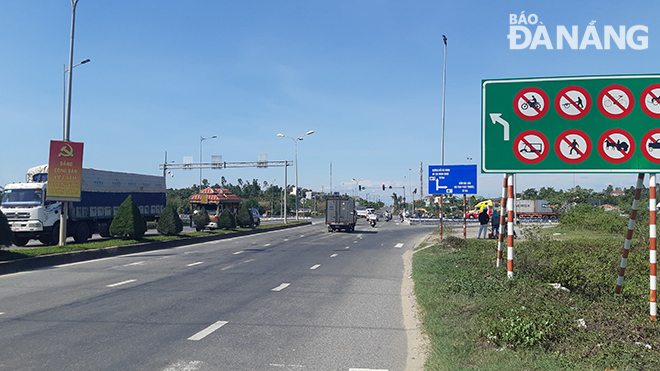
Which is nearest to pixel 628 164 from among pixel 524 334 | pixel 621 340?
pixel 621 340

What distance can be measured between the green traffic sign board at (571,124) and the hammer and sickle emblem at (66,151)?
16635 mm

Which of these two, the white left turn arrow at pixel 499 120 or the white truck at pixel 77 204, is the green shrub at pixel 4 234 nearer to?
the white truck at pixel 77 204

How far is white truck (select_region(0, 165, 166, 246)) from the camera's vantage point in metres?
23.1

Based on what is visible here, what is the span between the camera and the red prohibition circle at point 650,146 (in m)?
8.40

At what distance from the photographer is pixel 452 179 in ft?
110

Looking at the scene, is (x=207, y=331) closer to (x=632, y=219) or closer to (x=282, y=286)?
(x=282, y=286)

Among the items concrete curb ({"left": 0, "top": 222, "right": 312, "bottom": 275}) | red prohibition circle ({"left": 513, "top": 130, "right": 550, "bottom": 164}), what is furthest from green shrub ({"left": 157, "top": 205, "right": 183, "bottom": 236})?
red prohibition circle ({"left": 513, "top": 130, "right": 550, "bottom": 164})

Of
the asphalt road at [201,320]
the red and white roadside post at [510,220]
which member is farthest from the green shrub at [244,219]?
the red and white roadside post at [510,220]

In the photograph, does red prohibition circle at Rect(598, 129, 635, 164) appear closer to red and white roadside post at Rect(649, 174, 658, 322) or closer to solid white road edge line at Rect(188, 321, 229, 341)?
red and white roadside post at Rect(649, 174, 658, 322)

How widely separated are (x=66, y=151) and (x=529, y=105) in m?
17.4

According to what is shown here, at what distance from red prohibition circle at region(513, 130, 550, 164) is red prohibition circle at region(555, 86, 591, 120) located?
0.54 metres

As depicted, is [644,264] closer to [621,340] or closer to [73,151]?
[621,340]

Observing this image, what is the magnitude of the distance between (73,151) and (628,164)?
1898cm

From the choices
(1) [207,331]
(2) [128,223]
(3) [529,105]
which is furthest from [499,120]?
(2) [128,223]
